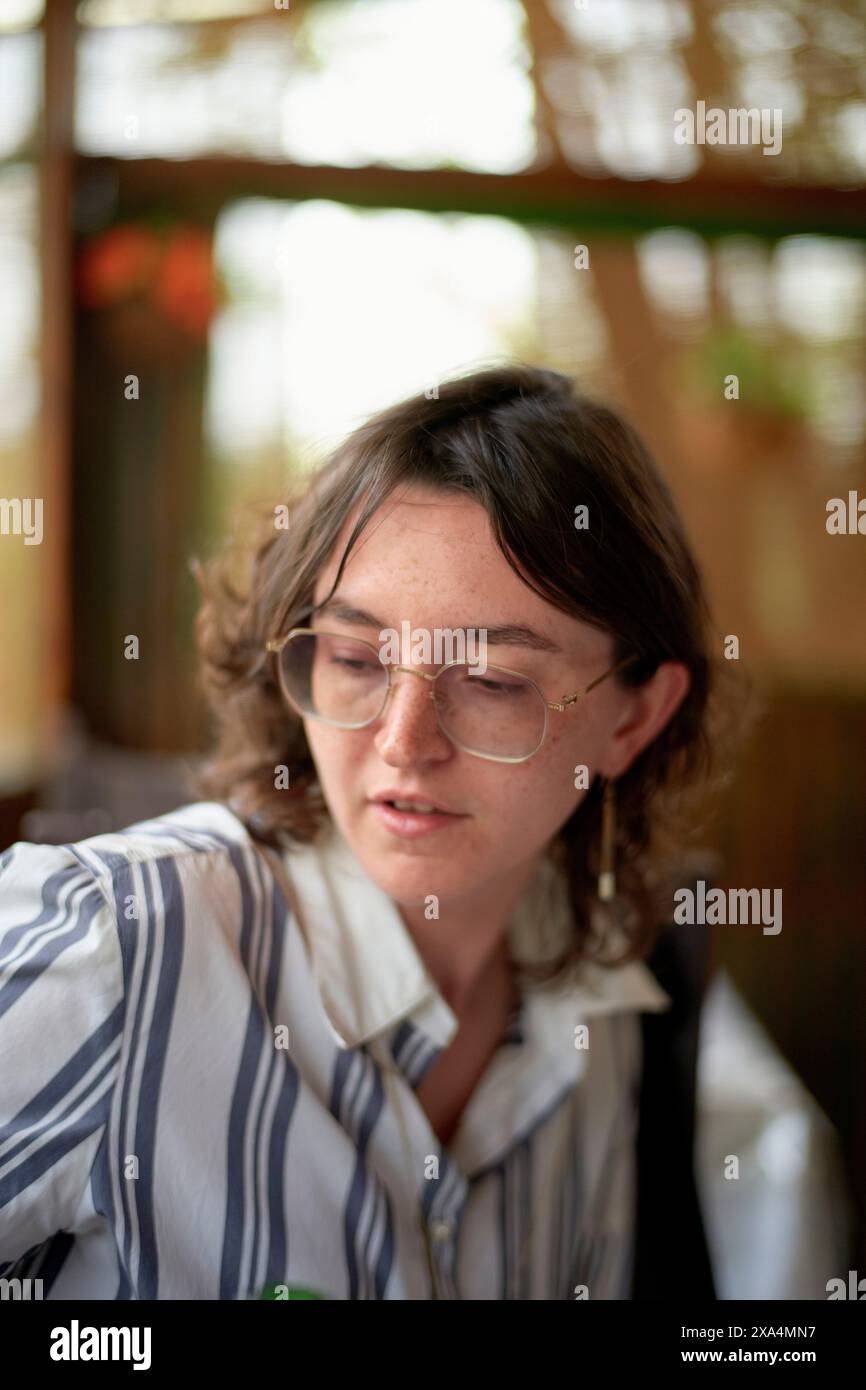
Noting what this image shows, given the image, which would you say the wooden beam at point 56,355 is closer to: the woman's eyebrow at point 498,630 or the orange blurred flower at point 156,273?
the orange blurred flower at point 156,273

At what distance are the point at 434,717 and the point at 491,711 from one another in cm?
5

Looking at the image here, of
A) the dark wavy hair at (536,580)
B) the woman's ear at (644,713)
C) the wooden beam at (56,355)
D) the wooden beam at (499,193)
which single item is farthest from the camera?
the wooden beam at (499,193)

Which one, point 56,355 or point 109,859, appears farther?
point 56,355

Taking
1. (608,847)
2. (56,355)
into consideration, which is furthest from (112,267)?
(608,847)

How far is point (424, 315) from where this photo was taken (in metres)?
3.28

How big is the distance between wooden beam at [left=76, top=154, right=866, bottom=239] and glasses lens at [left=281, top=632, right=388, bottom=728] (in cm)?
272

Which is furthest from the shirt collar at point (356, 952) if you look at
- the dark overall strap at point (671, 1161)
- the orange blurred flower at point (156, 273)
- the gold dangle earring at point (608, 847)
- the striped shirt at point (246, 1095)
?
the orange blurred flower at point (156, 273)

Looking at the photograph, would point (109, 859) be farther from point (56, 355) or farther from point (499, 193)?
point (499, 193)

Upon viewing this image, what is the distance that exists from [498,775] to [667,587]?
243 millimetres

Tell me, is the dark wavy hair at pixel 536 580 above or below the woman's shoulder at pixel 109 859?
above

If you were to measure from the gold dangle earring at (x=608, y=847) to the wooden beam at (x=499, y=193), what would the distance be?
8.67 ft

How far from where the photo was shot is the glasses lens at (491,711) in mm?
856

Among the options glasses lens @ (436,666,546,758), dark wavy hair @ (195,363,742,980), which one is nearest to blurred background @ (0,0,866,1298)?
dark wavy hair @ (195,363,742,980)

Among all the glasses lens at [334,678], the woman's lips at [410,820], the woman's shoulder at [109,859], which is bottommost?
the woman's shoulder at [109,859]
